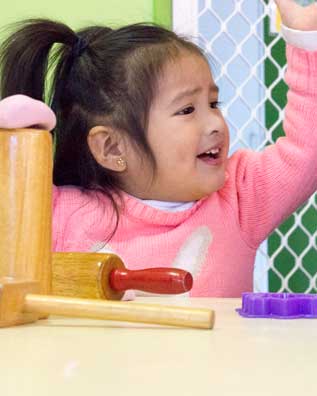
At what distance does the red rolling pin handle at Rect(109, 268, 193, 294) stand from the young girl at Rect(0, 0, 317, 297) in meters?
0.42

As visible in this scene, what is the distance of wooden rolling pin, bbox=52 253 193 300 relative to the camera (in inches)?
26.8

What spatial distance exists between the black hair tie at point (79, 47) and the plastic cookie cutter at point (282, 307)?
0.71 m

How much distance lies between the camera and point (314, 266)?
174 cm

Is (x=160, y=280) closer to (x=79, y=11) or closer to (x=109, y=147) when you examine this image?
(x=109, y=147)

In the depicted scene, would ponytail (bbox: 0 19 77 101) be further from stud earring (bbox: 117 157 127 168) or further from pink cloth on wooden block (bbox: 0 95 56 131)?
pink cloth on wooden block (bbox: 0 95 56 131)

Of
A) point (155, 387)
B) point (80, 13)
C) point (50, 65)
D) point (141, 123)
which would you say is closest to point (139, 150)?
point (141, 123)

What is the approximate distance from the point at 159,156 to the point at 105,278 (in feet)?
1.60

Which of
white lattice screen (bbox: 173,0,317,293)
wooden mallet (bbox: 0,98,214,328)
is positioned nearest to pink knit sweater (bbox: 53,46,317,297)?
white lattice screen (bbox: 173,0,317,293)

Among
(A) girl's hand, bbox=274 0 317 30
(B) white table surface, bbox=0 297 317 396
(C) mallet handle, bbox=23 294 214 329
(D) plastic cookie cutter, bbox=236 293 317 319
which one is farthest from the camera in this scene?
(A) girl's hand, bbox=274 0 317 30

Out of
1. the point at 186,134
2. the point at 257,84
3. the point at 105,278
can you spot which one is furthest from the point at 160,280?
the point at 257,84

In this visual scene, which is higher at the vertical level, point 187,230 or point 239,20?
point 239,20

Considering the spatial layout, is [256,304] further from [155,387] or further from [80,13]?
[80,13]

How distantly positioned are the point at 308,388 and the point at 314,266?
145 centimetres

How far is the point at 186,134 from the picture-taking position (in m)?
1.13
